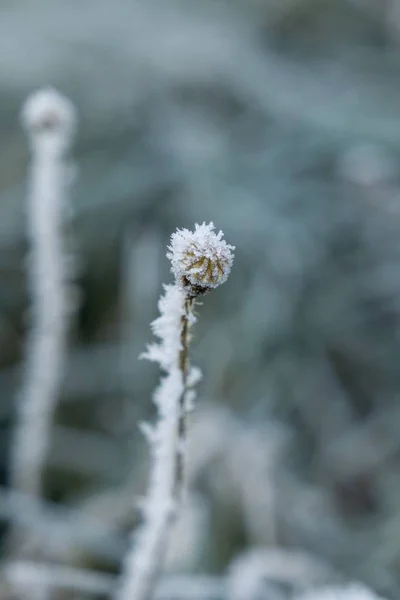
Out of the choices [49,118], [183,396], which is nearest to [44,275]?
[49,118]

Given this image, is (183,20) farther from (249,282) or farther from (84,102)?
(249,282)

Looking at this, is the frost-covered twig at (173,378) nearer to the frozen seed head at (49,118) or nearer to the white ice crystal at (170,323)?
the white ice crystal at (170,323)

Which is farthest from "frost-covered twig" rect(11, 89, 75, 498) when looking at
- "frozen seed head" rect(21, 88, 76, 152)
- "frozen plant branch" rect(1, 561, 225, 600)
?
"frozen plant branch" rect(1, 561, 225, 600)

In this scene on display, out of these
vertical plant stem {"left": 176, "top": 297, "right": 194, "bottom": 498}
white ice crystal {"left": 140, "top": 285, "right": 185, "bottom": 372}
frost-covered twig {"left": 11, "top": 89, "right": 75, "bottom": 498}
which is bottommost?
vertical plant stem {"left": 176, "top": 297, "right": 194, "bottom": 498}

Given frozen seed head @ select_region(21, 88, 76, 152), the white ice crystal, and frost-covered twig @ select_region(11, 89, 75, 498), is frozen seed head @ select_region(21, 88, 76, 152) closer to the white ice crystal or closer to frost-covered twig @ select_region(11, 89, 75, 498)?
frost-covered twig @ select_region(11, 89, 75, 498)

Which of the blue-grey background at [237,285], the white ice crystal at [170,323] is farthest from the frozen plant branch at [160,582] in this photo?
the white ice crystal at [170,323]

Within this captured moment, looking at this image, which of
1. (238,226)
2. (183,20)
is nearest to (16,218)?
(238,226)
